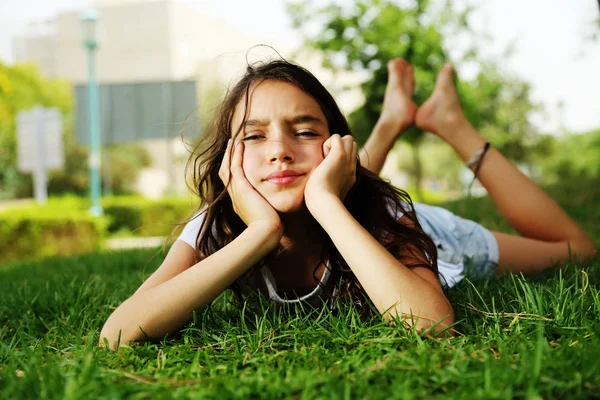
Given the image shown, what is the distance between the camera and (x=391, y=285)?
1706 millimetres

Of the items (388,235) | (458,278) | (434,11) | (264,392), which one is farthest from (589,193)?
(434,11)

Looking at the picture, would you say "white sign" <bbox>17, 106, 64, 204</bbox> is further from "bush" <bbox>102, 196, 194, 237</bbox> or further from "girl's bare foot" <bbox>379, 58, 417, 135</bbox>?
"girl's bare foot" <bbox>379, 58, 417, 135</bbox>

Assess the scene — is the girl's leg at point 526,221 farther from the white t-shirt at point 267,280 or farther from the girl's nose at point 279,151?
the girl's nose at point 279,151

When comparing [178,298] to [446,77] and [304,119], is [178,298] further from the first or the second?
[446,77]

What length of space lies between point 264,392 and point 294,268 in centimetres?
109

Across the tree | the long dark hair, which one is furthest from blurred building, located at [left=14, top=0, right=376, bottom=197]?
the long dark hair

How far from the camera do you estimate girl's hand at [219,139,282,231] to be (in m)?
1.92

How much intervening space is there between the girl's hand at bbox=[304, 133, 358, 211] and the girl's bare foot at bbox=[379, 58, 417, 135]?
5.70 feet

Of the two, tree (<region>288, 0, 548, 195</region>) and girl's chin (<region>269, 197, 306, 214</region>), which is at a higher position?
tree (<region>288, 0, 548, 195</region>)

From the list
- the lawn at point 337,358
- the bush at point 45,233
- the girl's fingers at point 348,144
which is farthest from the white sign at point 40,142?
the girl's fingers at point 348,144

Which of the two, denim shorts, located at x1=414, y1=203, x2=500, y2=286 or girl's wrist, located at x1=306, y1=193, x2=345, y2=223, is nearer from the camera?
girl's wrist, located at x1=306, y1=193, x2=345, y2=223

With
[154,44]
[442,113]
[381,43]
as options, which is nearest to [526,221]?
[442,113]

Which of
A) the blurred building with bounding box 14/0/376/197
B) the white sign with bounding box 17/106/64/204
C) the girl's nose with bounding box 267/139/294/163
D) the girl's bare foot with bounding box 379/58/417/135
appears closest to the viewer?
the girl's nose with bounding box 267/139/294/163

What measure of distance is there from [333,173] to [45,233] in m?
10.4
